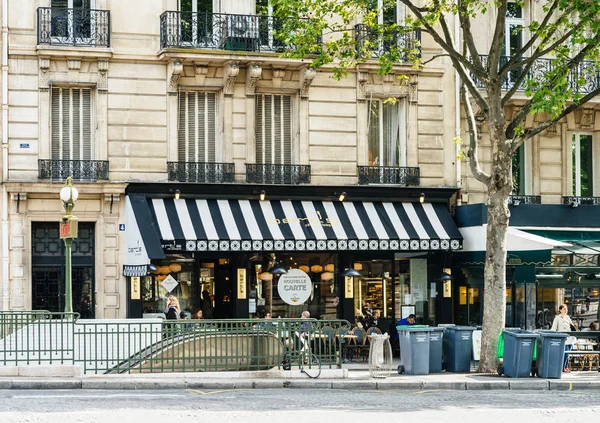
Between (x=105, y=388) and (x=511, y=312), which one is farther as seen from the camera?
(x=511, y=312)

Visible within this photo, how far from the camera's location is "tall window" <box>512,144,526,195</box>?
106 ft

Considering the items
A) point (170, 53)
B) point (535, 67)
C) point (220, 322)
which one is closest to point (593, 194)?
point (535, 67)

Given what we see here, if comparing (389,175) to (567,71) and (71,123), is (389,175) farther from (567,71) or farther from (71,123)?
(71,123)

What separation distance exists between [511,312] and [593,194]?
5259 millimetres

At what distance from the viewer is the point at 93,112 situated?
94.3 feet

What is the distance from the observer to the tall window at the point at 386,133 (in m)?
31.0

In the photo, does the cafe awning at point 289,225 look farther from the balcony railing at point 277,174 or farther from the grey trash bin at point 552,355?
the grey trash bin at point 552,355

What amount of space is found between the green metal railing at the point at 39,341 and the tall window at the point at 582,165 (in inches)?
680

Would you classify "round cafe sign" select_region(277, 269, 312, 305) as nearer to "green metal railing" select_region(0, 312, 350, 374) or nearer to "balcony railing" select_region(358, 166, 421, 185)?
"balcony railing" select_region(358, 166, 421, 185)

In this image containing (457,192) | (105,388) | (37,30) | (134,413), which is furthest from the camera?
(457,192)

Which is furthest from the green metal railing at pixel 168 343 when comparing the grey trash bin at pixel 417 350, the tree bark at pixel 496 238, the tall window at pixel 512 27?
the tall window at pixel 512 27

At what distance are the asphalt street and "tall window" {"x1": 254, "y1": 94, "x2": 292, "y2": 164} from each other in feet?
36.4

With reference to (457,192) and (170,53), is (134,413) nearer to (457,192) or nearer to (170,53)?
(170,53)

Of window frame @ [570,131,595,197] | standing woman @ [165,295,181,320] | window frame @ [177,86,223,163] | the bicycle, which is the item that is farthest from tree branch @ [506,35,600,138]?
window frame @ [570,131,595,197]
